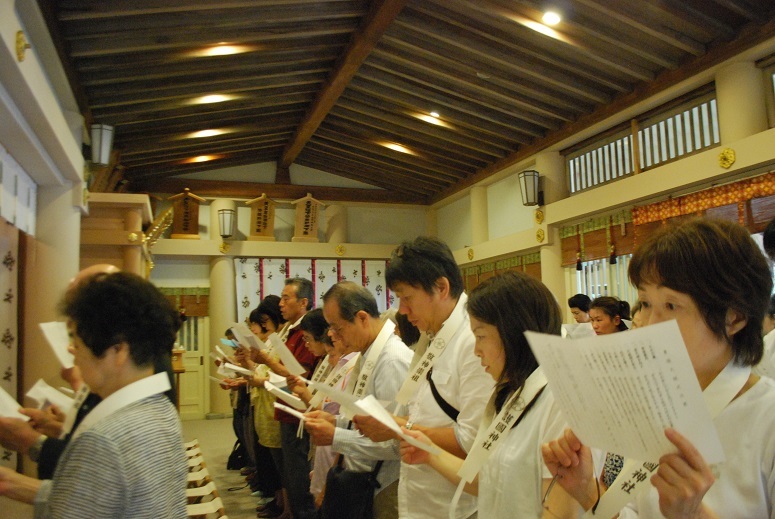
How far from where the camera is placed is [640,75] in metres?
5.46

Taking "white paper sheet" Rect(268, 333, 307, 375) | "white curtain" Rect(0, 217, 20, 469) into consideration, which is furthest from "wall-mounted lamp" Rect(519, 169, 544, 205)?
"white curtain" Rect(0, 217, 20, 469)

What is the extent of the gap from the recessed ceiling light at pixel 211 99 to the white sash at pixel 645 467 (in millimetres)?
6239

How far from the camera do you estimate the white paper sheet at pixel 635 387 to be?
2.62 ft

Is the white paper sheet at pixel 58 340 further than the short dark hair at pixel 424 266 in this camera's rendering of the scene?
Yes

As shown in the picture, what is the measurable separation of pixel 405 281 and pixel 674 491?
127 cm

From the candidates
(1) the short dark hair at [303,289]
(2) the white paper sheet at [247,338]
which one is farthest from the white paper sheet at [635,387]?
(1) the short dark hair at [303,289]

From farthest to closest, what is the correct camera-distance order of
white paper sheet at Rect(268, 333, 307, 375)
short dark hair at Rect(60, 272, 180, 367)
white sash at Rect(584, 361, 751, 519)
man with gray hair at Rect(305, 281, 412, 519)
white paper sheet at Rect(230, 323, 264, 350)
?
white paper sheet at Rect(230, 323, 264, 350)
white paper sheet at Rect(268, 333, 307, 375)
man with gray hair at Rect(305, 281, 412, 519)
short dark hair at Rect(60, 272, 180, 367)
white sash at Rect(584, 361, 751, 519)

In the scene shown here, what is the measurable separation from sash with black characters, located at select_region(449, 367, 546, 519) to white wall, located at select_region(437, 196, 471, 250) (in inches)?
312

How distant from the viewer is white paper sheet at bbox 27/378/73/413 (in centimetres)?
219

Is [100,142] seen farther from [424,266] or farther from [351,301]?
[424,266]

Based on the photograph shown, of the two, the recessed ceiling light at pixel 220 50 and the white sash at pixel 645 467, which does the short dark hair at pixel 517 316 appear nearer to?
the white sash at pixel 645 467

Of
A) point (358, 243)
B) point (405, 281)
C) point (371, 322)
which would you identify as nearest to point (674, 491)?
point (405, 281)

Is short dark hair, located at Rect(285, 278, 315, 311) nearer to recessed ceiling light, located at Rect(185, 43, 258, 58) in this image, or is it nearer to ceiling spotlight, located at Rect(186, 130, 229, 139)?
recessed ceiling light, located at Rect(185, 43, 258, 58)

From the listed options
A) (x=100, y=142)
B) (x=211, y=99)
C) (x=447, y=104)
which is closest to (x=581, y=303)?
(x=447, y=104)
